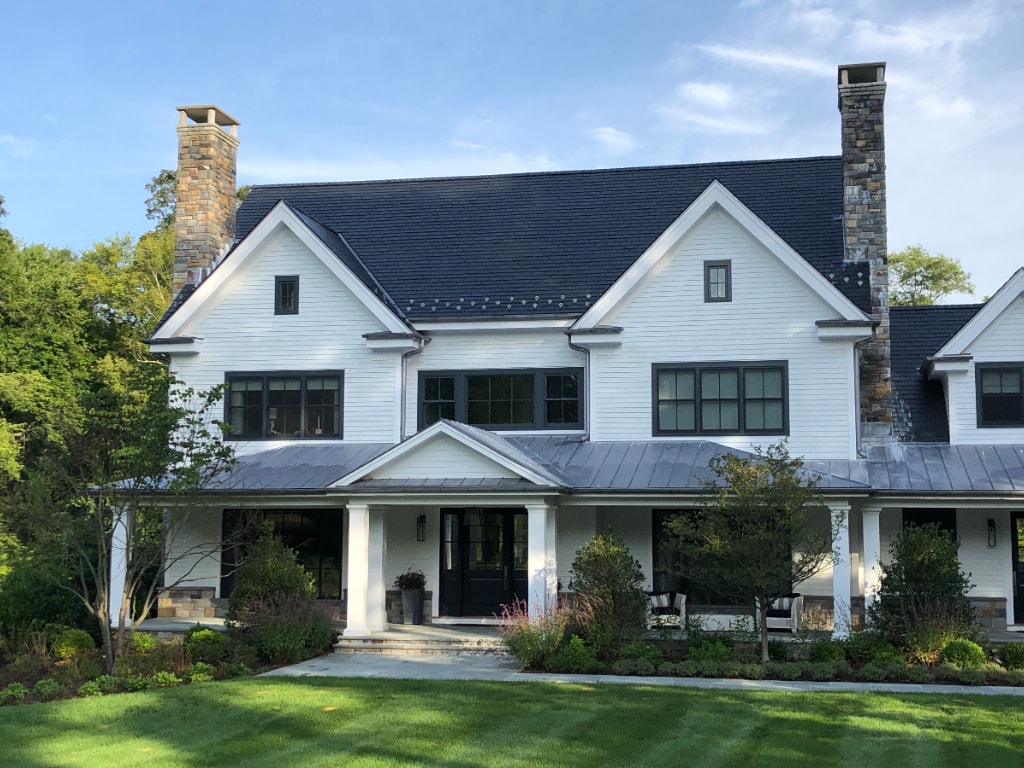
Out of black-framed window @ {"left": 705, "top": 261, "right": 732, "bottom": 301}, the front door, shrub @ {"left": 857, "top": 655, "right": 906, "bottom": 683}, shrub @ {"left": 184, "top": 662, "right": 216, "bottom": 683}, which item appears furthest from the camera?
black-framed window @ {"left": 705, "top": 261, "right": 732, "bottom": 301}

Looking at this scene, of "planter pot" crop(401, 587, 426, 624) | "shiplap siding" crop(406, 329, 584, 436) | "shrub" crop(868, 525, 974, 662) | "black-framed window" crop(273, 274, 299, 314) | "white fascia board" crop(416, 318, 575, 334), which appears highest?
"black-framed window" crop(273, 274, 299, 314)

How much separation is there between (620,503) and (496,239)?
7.74 m

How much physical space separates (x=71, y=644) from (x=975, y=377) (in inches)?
652

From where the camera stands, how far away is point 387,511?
22.2m

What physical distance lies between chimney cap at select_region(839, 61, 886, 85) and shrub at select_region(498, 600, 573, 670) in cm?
1308

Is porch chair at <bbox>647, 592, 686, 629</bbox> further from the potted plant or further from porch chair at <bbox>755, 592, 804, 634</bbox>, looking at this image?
the potted plant

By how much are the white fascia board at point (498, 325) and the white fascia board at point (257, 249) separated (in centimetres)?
63

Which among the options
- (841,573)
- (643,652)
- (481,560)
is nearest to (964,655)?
(841,573)

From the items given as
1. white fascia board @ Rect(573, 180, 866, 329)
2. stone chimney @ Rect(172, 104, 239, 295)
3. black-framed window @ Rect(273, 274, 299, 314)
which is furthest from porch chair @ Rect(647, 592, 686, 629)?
stone chimney @ Rect(172, 104, 239, 295)

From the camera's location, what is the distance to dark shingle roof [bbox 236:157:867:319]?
2305cm

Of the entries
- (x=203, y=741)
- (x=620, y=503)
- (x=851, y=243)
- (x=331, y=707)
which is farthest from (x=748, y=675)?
(x=851, y=243)

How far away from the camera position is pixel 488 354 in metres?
22.6

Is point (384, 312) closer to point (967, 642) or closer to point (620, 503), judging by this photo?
point (620, 503)

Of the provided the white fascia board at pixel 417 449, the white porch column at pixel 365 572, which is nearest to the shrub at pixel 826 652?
the white fascia board at pixel 417 449
